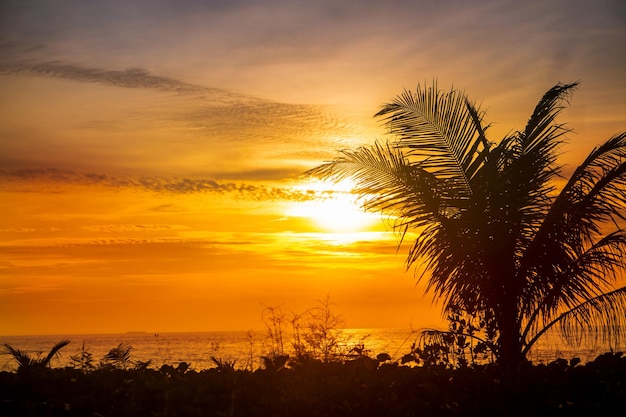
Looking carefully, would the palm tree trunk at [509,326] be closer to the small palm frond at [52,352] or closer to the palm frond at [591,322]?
the palm frond at [591,322]

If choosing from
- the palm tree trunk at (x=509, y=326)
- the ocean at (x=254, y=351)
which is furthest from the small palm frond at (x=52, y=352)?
the palm tree trunk at (x=509, y=326)

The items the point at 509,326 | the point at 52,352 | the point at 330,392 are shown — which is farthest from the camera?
the point at 509,326

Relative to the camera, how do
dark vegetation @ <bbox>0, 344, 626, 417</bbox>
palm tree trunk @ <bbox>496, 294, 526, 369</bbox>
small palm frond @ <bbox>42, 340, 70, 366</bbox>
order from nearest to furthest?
dark vegetation @ <bbox>0, 344, 626, 417</bbox> < small palm frond @ <bbox>42, 340, 70, 366</bbox> < palm tree trunk @ <bbox>496, 294, 526, 369</bbox>

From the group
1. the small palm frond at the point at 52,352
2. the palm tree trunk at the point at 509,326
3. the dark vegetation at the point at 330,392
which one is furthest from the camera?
the palm tree trunk at the point at 509,326

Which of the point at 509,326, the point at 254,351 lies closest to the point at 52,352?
the point at 254,351

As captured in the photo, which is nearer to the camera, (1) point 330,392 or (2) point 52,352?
(1) point 330,392

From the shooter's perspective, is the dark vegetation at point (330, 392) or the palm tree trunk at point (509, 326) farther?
the palm tree trunk at point (509, 326)

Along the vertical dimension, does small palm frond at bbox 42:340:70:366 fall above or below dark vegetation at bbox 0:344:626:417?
above

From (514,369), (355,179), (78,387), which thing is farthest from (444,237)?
(78,387)

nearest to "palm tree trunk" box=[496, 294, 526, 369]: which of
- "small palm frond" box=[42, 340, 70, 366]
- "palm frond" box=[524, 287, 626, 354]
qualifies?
"palm frond" box=[524, 287, 626, 354]

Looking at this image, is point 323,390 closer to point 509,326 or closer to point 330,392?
point 330,392

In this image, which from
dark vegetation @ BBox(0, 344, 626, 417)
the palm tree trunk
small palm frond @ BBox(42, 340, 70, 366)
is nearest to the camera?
dark vegetation @ BBox(0, 344, 626, 417)

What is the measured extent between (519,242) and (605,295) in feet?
5.82

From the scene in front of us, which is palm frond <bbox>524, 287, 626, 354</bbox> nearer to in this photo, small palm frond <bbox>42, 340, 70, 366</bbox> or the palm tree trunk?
the palm tree trunk
